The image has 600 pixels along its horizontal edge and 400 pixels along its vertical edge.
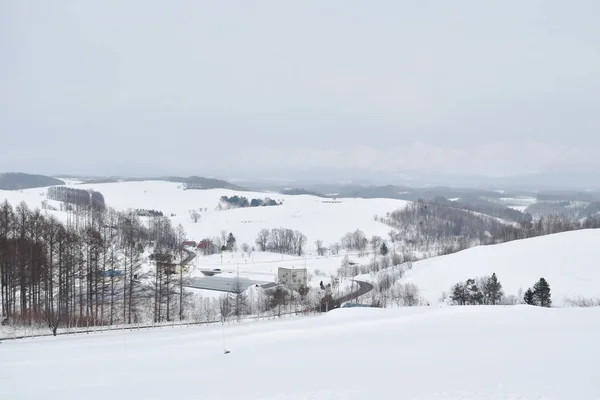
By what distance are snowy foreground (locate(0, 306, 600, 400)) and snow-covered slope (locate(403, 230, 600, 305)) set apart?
24.7 meters

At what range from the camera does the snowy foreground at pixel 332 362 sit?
31.1 feet

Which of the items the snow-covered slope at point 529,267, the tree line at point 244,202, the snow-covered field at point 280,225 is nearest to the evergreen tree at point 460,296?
the snow-covered slope at point 529,267

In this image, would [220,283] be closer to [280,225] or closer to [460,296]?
[460,296]

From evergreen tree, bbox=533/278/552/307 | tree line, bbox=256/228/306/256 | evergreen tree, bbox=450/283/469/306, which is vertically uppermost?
evergreen tree, bbox=533/278/552/307

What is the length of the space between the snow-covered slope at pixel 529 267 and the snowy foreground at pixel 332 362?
81.1 ft

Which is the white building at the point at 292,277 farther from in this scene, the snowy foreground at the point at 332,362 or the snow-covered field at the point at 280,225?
the snowy foreground at the point at 332,362

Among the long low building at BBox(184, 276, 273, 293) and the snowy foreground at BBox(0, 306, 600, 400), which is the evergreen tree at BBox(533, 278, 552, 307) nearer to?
the snowy foreground at BBox(0, 306, 600, 400)

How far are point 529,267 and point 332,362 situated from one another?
139ft

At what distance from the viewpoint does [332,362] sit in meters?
12.3

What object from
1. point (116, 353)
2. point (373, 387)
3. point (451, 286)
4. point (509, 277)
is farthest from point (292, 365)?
point (509, 277)

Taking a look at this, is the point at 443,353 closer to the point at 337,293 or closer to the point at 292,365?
the point at 292,365

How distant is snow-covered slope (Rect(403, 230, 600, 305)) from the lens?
134ft

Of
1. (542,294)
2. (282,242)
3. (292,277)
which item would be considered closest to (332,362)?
(542,294)

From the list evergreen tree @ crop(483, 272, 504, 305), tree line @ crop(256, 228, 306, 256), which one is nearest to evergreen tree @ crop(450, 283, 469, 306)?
evergreen tree @ crop(483, 272, 504, 305)
